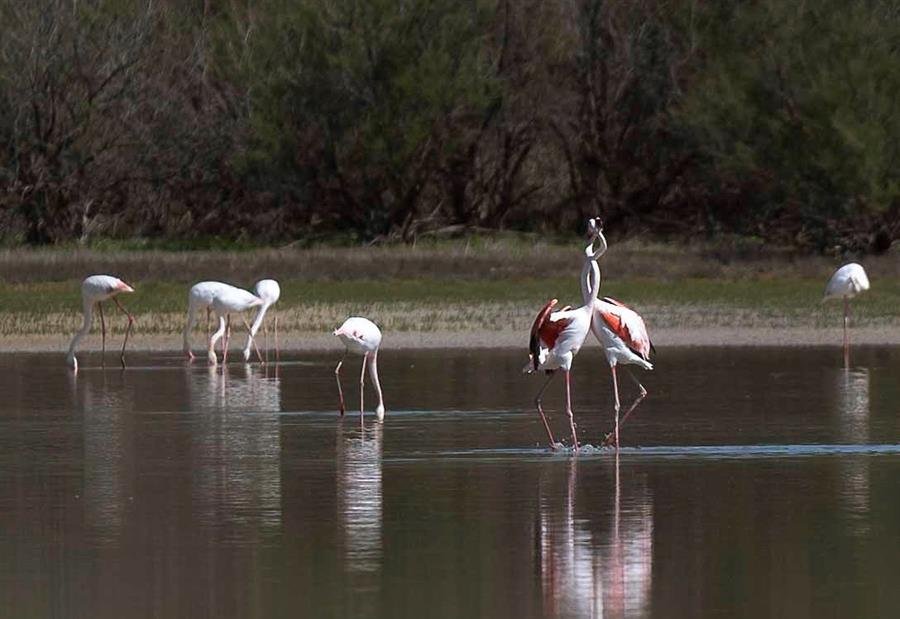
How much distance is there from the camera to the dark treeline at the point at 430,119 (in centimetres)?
3203

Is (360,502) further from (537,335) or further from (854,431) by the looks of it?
(854,431)

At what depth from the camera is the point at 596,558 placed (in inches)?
332

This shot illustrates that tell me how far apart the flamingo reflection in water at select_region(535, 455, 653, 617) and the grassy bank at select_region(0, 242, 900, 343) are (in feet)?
38.6

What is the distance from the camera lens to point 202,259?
30453 mm

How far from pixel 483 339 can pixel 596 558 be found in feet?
40.0

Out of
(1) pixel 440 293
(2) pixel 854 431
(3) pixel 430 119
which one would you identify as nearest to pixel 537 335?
(2) pixel 854 431

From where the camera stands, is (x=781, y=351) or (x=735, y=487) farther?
(x=781, y=351)

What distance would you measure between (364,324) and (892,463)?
439 cm

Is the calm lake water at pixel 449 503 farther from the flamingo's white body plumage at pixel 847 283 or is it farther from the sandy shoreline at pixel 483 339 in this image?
the flamingo's white body plumage at pixel 847 283

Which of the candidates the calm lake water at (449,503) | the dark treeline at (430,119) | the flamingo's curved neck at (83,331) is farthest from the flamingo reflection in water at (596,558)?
the dark treeline at (430,119)

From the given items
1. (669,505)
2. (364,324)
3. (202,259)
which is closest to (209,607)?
(669,505)

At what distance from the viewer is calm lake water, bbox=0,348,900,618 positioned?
7.75 meters

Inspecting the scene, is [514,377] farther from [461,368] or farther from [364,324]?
[364,324]

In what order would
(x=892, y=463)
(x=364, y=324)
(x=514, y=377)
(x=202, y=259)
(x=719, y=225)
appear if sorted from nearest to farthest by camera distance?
(x=892, y=463) → (x=364, y=324) → (x=514, y=377) → (x=202, y=259) → (x=719, y=225)
